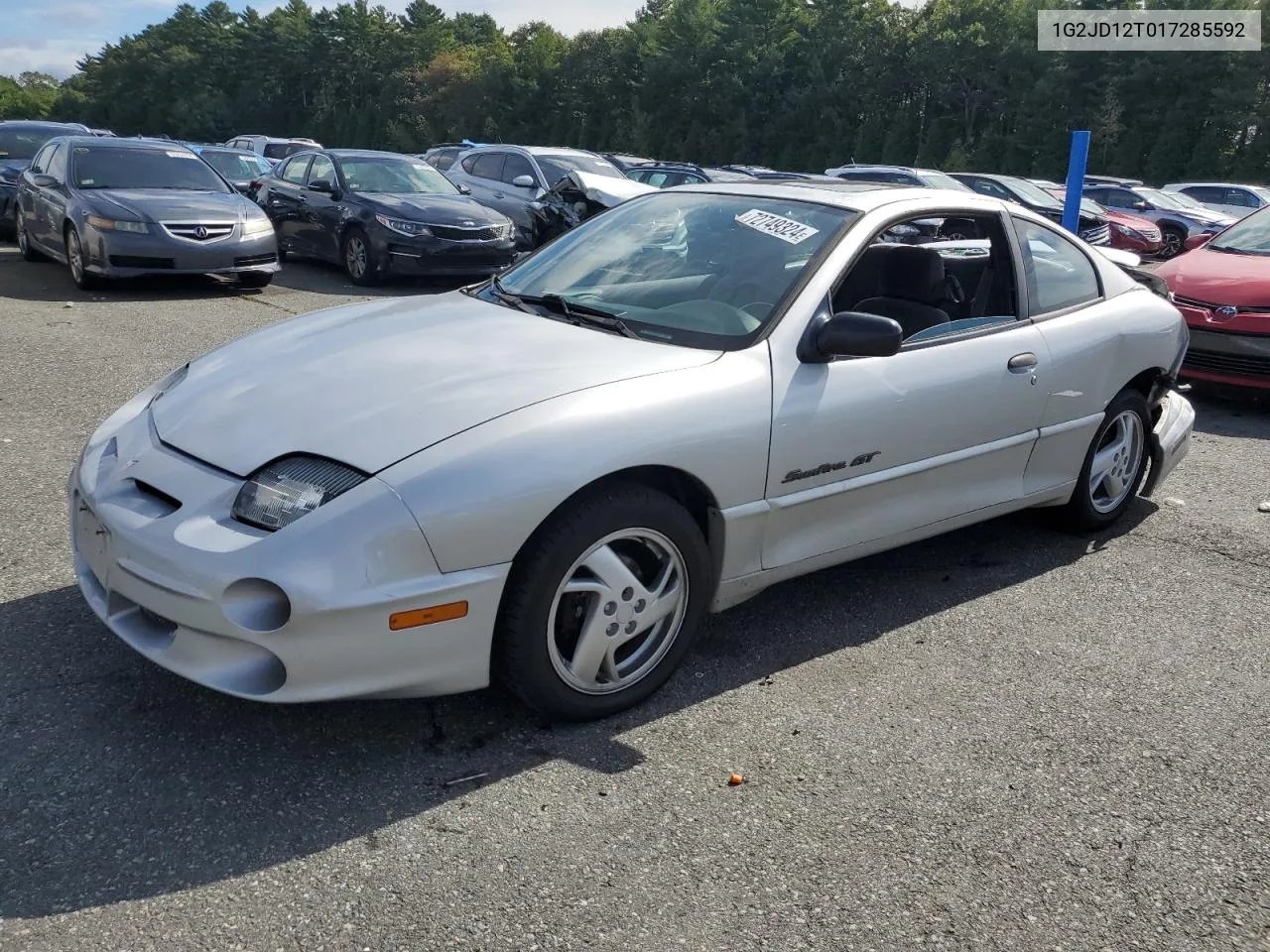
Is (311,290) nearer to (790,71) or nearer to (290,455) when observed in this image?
(290,455)

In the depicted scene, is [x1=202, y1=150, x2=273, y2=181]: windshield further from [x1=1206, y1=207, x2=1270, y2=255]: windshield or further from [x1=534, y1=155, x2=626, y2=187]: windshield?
[x1=1206, y1=207, x2=1270, y2=255]: windshield

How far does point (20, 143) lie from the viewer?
1467 centimetres

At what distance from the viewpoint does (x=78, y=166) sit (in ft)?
35.2

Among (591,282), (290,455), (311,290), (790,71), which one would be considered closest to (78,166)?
(311,290)

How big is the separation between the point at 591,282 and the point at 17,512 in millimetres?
A: 2524

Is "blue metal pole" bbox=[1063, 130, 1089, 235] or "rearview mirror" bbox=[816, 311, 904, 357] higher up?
"blue metal pole" bbox=[1063, 130, 1089, 235]

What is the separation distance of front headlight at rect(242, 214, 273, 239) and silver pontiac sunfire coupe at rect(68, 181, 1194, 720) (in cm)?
705

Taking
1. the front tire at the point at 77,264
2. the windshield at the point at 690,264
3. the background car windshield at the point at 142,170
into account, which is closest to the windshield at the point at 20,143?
the background car windshield at the point at 142,170

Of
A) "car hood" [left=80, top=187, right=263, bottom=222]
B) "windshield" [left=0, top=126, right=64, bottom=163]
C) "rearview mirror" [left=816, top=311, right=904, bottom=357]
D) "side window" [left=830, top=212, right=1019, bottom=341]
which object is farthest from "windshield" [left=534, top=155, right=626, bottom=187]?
"rearview mirror" [left=816, top=311, right=904, bottom=357]

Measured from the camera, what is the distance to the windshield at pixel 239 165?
1770 centimetres

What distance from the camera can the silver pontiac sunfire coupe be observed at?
2.70 meters

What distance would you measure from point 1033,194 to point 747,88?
129ft

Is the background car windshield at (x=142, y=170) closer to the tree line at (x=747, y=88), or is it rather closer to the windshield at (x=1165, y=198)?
the windshield at (x=1165, y=198)

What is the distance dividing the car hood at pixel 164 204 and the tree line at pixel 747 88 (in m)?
35.9
